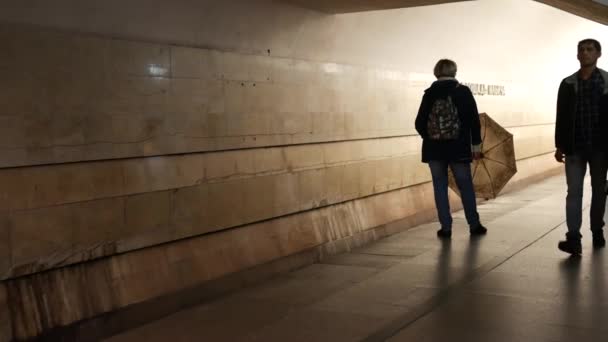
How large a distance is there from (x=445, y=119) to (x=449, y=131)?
0.14 m

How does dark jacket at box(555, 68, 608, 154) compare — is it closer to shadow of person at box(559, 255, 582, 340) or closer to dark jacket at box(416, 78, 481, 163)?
shadow of person at box(559, 255, 582, 340)

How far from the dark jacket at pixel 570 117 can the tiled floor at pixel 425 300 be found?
108 cm

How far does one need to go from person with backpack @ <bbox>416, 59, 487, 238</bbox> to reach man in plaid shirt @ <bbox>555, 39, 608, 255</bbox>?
4.33ft

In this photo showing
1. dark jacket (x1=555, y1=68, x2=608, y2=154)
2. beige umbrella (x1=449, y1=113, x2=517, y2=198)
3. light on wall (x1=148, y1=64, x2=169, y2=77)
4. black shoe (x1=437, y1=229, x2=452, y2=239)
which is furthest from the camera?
beige umbrella (x1=449, y1=113, x2=517, y2=198)

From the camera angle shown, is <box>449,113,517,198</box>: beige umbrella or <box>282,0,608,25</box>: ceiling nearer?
<box>282,0,608,25</box>: ceiling

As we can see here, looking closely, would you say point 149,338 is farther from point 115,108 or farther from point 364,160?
point 364,160

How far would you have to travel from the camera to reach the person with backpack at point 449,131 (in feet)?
29.2

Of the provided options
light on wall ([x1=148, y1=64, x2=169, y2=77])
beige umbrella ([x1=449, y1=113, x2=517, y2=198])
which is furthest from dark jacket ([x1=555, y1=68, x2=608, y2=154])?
light on wall ([x1=148, y1=64, x2=169, y2=77])

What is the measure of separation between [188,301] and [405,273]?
2.00 metres

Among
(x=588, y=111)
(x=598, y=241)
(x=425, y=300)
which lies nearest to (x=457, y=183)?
(x=598, y=241)

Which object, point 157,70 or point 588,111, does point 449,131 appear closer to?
point 588,111

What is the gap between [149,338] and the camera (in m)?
5.46

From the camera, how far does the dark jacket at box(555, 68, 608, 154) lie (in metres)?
7.50

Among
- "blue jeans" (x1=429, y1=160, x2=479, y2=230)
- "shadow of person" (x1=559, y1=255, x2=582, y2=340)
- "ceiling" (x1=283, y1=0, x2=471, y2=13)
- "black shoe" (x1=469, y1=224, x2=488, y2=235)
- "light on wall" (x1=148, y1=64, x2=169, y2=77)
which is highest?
"ceiling" (x1=283, y1=0, x2=471, y2=13)
